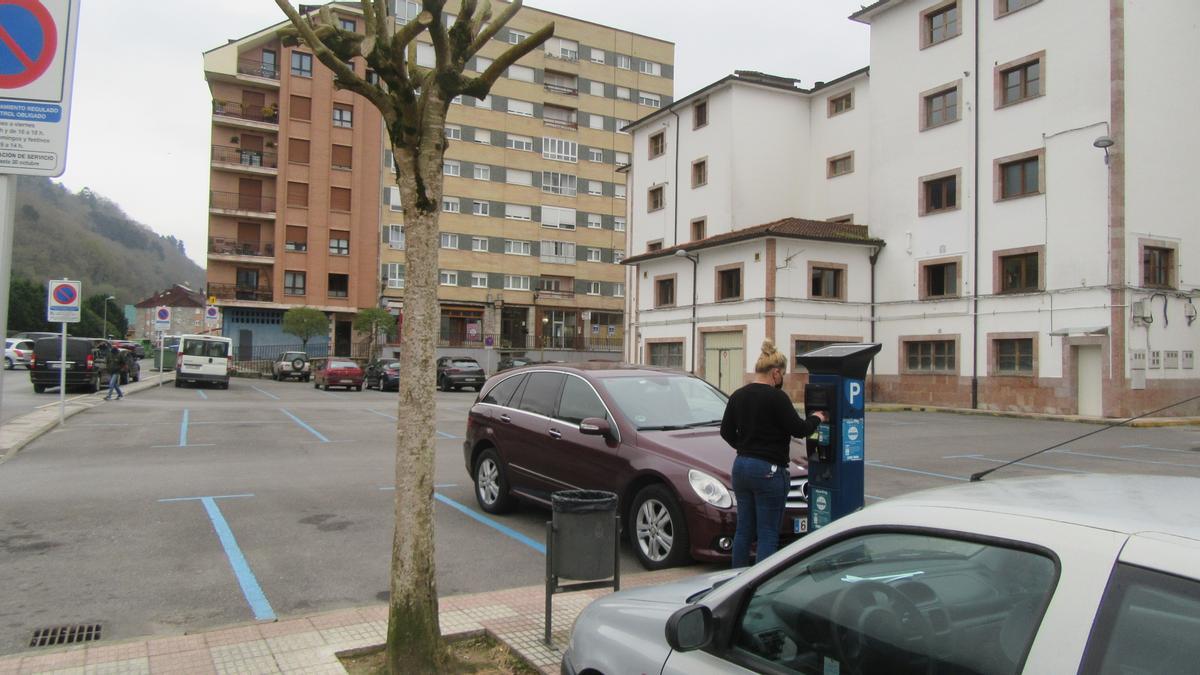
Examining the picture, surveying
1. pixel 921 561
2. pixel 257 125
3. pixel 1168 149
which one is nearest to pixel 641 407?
pixel 921 561

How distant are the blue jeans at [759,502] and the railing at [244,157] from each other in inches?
2154

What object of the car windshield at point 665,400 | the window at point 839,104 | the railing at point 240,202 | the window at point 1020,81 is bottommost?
the car windshield at point 665,400

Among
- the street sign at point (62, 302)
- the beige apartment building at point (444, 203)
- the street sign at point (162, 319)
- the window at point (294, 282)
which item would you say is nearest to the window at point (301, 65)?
the beige apartment building at point (444, 203)

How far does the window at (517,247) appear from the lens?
5703 cm

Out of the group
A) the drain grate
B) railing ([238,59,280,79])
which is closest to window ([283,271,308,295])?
railing ([238,59,280,79])

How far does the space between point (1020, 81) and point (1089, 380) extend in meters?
10.2

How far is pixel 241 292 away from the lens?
53.2 m

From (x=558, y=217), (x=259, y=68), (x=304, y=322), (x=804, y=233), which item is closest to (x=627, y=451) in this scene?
(x=804, y=233)

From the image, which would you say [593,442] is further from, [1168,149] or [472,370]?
[472,370]

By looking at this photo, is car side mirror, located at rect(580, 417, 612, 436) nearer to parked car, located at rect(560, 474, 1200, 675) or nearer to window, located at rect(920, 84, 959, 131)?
parked car, located at rect(560, 474, 1200, 675)

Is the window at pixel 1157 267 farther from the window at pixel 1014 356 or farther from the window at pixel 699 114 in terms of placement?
the window at pixel 699 114

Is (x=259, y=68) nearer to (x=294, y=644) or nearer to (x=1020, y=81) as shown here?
(x=1020, y=81)

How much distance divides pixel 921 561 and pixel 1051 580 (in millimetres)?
467

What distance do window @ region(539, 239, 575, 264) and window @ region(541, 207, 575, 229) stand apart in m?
1.26
